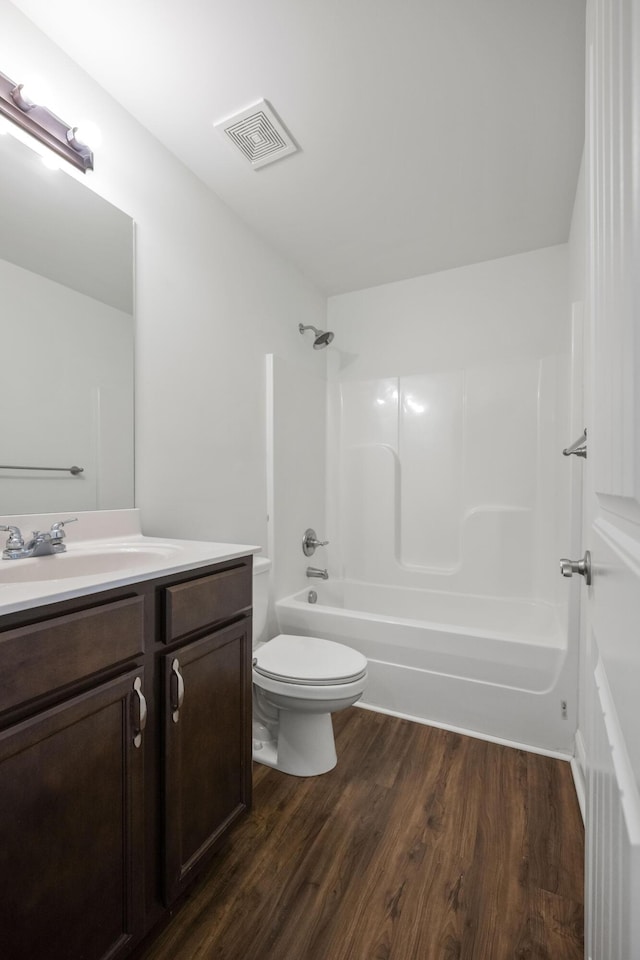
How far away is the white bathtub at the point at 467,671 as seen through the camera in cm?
183

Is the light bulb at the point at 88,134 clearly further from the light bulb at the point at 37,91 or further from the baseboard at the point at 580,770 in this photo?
the baseboard at the point at 580,770

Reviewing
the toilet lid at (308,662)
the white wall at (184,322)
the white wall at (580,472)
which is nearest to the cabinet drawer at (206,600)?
the toilet lid at (308,662)

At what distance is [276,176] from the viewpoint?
188 centimetres

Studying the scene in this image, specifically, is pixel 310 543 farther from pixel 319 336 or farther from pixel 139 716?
pixel 139 716

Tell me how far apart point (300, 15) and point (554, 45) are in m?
0.77

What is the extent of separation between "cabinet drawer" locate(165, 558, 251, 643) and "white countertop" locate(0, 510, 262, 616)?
50mm

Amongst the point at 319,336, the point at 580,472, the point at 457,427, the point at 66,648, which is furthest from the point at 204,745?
the point at 319,336

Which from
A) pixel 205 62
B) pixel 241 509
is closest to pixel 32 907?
pixel 241 509

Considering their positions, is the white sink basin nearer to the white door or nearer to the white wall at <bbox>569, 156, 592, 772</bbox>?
the white door

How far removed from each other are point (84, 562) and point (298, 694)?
860 millimetres

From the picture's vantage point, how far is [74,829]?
81 cm

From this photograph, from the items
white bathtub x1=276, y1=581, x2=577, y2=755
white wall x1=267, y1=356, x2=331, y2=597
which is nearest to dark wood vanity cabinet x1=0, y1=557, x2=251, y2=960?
white bathtub x1=276, y1=581, x2=577, y2=755

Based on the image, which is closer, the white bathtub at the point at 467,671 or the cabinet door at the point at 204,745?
the cabinet door at the point at 204,745

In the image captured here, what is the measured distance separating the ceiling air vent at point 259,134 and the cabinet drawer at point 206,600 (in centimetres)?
158
